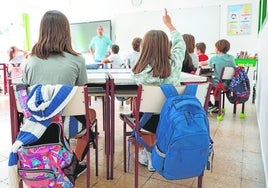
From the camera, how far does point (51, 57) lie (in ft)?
5.00

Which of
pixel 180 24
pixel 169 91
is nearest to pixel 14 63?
pixel 180 24

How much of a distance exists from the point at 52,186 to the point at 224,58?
2990mm

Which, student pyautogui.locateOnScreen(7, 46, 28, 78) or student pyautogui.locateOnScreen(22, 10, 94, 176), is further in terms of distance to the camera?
student pyautogui.locateOnScreen(7, 46, 28, 78)

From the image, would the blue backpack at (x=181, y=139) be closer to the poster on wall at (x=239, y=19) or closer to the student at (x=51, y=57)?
the student at (x=51, y=57)

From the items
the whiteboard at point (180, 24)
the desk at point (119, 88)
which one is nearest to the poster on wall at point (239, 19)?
the whiteboard at point (180, 24)

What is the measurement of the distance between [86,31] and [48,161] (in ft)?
21.0

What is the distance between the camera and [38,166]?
4.19ft

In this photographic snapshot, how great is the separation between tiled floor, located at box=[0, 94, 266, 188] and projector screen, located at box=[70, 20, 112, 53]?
14.1ft

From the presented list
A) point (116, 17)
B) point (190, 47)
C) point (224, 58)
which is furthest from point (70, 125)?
point (116, 17)

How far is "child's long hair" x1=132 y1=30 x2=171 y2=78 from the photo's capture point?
171 centimetres

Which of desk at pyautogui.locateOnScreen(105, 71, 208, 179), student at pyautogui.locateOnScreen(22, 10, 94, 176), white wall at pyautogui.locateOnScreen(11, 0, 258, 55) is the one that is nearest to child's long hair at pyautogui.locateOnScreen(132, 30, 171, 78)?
desk at pyautogui.locateOnScreen(105, 71, 208, 179)

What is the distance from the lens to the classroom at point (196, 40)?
1.89 meters

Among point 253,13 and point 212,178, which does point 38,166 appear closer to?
point 212,178

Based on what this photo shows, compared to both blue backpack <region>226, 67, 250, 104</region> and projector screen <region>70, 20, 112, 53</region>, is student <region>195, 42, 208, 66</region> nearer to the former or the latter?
blue backpack <region>226, 67, 250, 104</region>
